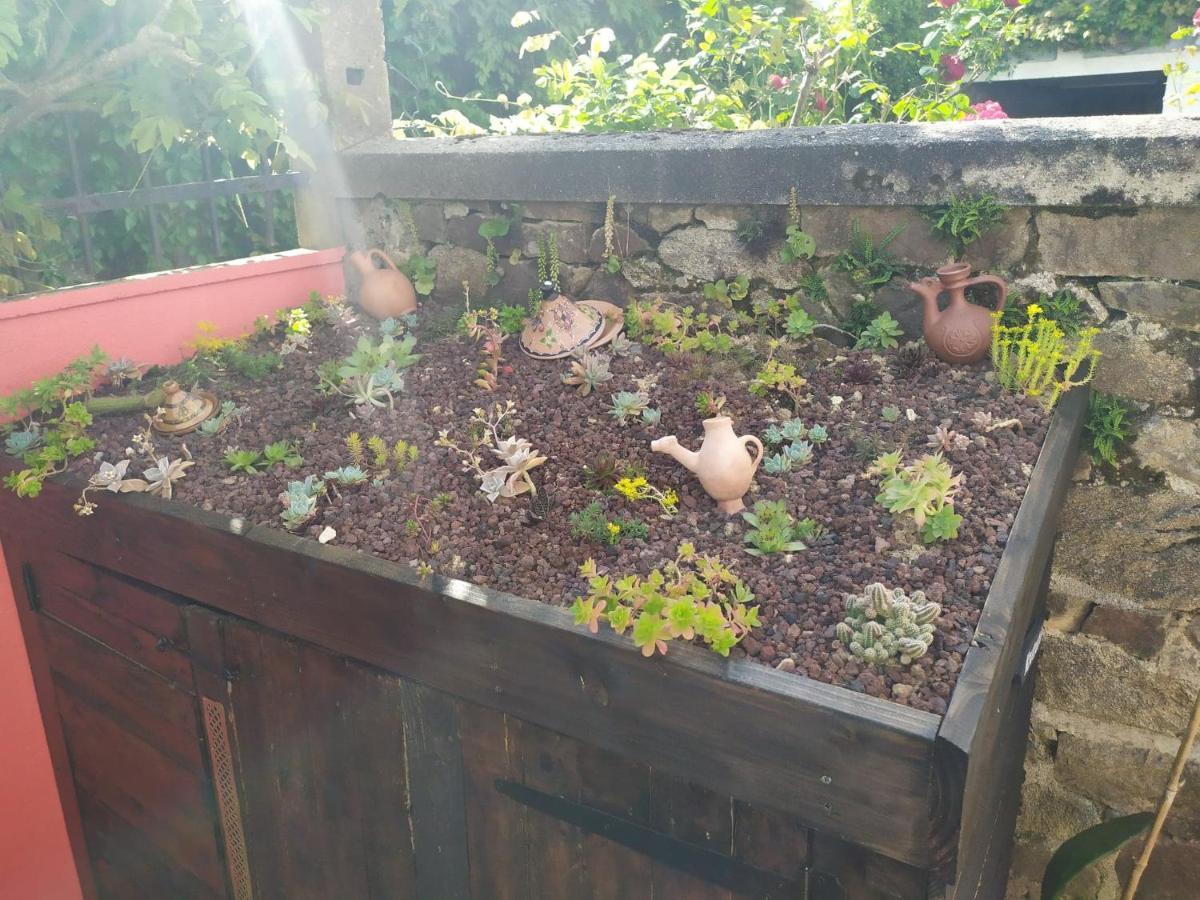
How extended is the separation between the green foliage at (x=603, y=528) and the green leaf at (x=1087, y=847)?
4.53 ft

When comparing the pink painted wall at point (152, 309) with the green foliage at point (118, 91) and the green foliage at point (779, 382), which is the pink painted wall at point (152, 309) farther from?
the green foliage at point (779, 382)

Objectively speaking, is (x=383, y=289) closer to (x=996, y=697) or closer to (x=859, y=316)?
(x=859, y=316)

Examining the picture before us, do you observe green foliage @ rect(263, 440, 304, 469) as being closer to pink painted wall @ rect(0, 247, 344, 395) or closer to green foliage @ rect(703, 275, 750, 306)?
pink painted wall @ rect(0, 247, 344, 395)

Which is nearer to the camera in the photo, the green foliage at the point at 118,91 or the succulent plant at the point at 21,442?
the succulent plant at the point at 21,442

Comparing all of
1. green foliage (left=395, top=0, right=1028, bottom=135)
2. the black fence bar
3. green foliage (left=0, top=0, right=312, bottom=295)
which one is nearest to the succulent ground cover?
the black fence bar

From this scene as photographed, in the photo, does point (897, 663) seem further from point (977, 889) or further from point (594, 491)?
point (594, 491)

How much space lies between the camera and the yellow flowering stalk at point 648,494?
2.07m

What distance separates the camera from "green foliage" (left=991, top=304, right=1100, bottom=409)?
7.30 ft

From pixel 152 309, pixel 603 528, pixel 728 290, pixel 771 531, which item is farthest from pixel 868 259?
pixel 152 309

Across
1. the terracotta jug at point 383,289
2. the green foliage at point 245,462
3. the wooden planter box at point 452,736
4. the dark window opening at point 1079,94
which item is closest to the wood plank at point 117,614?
the wooden planter box at point 452,736

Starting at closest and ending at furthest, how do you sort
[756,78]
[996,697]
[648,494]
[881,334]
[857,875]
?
[857,875] → [996,697] → [648,494] → [881,334] → [756,78]

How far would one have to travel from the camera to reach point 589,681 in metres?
1.61

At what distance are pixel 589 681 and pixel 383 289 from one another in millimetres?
2167

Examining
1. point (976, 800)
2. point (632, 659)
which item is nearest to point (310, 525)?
point (632, 659)
